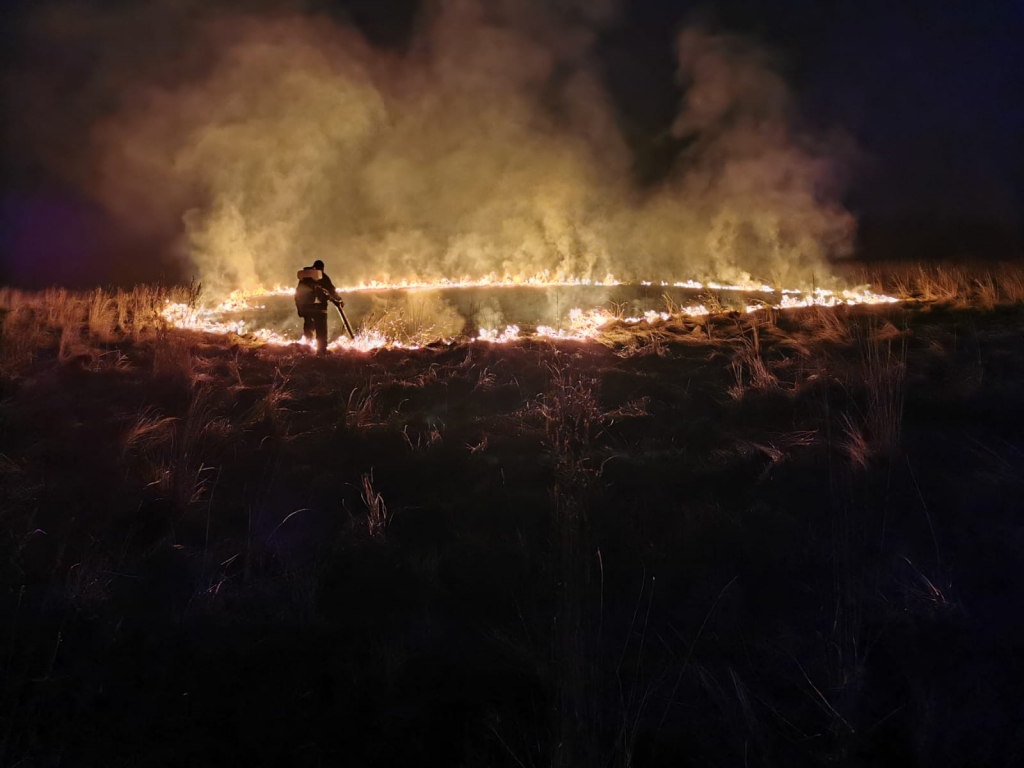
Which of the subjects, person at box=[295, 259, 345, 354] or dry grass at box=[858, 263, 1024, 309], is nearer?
person at box=[295, 259, 345, 354]

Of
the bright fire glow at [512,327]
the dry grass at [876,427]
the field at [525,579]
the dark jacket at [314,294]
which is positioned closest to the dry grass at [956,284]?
the bright fire glow at [512,327]

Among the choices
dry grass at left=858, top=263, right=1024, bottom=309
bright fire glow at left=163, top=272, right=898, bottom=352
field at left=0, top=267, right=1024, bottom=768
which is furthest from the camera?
bright fire glow at left=163, top=272, right=898, bottom=352

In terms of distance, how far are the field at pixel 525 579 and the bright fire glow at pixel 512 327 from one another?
176 inches

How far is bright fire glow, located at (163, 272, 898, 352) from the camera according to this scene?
11.7 metres

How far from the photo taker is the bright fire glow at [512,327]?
11680 mm

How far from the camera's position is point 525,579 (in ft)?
12.6

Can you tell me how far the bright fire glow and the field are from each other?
4458 millimetres

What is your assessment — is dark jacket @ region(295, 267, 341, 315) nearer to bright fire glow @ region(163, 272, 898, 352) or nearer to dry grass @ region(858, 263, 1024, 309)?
bright fire glow @ region(163, 272, 898, 352)

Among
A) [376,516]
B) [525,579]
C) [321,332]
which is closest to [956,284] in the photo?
[321,332]

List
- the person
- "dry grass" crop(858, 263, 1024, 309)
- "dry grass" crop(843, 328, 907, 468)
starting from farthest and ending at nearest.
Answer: "dry grass" crop(858, 263, 1024, 309)
the person
"dry grass" crop(843, 328, 907, 468)

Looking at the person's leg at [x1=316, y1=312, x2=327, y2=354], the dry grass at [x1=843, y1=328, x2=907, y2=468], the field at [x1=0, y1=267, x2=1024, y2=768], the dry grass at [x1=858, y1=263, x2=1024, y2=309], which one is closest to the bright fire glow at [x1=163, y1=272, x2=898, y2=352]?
the person's leg at [x1=316, y1=312, x2=327, y2=354]

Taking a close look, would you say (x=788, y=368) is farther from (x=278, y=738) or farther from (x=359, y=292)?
(x=359, y=292)

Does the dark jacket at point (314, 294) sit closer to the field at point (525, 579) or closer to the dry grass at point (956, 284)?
the field at point (525, 579)

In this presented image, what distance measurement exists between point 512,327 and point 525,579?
9.11m
